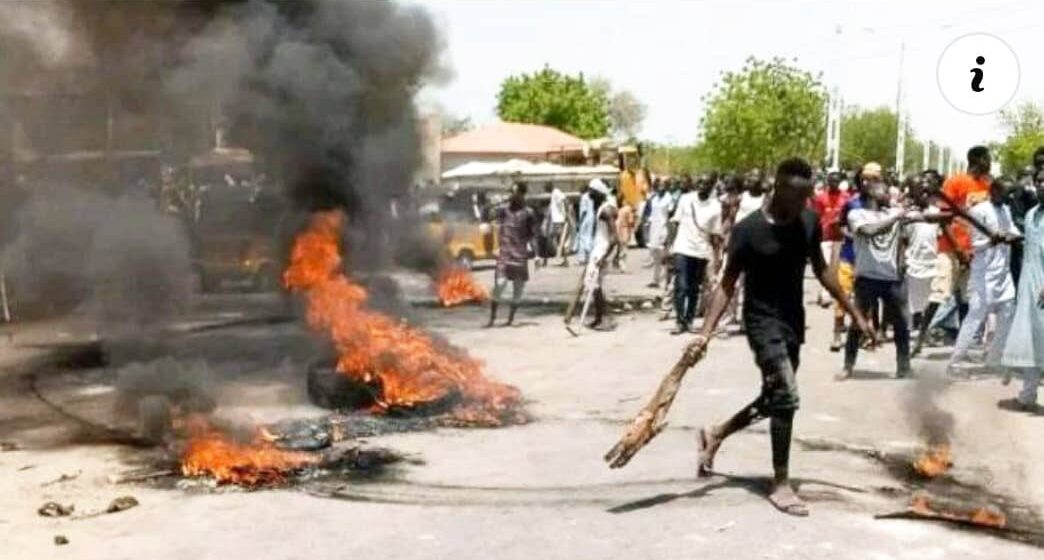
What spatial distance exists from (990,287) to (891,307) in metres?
0.82

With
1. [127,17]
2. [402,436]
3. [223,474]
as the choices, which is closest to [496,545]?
[223,474]

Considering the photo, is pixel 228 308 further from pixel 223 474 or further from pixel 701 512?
pixel 701 512

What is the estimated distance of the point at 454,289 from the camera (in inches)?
665

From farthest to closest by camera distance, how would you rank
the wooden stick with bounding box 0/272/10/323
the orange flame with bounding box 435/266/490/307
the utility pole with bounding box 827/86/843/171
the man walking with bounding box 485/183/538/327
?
the utility pole with bounding box 827/86/843/171 < the orange flame with bounding box 435/266/490/307 < the man walking with bounding box 485/183/538/327 < the wooden stick with bounding box 0/272/10/323

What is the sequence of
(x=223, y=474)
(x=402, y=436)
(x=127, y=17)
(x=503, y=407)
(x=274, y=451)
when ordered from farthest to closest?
(x=127, y=17), (x=503, y=407), (x=402, y=436), (x=274, y=451), (x=223, y=474)

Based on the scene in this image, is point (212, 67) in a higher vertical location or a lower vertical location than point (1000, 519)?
higher

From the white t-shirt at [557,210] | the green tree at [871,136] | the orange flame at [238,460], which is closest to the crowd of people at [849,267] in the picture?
the orange flame at [238,460]

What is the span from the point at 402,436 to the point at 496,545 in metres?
2.65

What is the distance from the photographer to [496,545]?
5.44 metres

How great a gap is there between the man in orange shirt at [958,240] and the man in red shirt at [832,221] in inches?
29.7

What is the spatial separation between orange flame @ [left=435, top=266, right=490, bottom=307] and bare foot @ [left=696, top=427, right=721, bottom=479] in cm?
974

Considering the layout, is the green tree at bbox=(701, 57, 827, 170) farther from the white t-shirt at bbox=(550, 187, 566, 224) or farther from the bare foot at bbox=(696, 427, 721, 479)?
the bare foot at bbox=(696, 427, 721, 479)

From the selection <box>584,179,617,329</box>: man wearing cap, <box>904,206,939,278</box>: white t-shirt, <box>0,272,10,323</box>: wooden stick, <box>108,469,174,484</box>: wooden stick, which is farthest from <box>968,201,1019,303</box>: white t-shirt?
<box>0,272,10,323</box>: wooden stick

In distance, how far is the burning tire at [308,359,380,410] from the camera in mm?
8836
